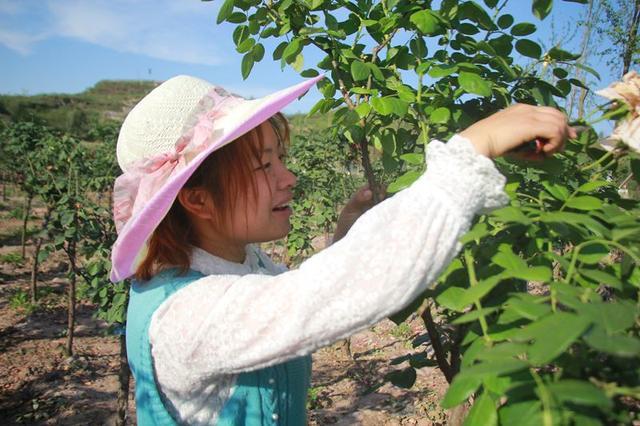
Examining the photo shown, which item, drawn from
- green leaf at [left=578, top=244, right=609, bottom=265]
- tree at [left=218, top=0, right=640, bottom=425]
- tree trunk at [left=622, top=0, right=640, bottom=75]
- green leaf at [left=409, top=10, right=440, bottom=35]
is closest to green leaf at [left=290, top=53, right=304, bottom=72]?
tree at [left=218, top=0, right=640, bottom=425]

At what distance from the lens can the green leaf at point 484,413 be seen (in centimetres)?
64

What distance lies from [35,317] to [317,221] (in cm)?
396

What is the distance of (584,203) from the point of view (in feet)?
2.60

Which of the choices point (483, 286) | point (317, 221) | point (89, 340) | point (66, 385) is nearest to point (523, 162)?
point (483, 286)

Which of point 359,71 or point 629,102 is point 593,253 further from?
point 359,71

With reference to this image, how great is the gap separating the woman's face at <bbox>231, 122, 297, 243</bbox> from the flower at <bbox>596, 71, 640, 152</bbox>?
0.66 meters

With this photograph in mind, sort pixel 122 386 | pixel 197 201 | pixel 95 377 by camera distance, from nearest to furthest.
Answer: pixel 197 201 < pixel 122 386 < pixel 95 377

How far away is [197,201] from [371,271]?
0.57 meters

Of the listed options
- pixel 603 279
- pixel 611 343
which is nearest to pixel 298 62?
pixel 603 279

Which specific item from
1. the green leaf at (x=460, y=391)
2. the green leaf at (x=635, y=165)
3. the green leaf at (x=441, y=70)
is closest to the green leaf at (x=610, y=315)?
the green leaf at (x=460, y=391)

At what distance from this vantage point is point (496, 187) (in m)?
0.78

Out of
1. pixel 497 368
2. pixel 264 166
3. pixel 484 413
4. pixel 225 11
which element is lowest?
pixel 484 413

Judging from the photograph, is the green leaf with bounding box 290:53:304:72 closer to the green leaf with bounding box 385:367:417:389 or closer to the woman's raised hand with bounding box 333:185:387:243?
the woman's raised hand with bounding box 333:185:387:243

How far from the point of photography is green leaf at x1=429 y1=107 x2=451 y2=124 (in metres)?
1.02
